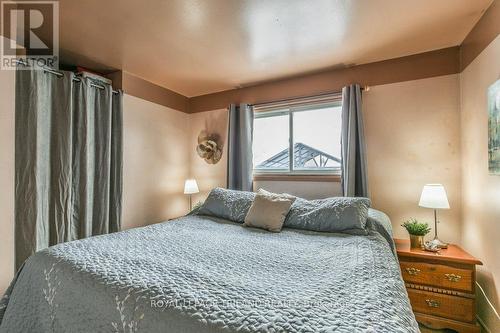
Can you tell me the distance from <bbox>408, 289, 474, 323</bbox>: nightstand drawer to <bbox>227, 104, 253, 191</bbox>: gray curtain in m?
1.95

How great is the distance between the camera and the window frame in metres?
2.72

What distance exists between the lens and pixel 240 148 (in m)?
3.16

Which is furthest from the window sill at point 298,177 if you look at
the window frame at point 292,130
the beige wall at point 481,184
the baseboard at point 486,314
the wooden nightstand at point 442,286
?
the baseboard at point 486,314

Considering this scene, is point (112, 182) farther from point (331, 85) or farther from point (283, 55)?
point (331, 85)

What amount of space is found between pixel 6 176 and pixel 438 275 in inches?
134

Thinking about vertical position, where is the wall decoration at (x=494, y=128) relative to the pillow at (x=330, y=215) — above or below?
above

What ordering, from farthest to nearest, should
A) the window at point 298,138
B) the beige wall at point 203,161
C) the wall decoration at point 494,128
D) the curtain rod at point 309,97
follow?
the beige wall at point 203,161
the window at point 298,138
the curtain rod at point 309,97
the wall decoration at point 494,128

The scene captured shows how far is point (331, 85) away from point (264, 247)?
2.01 m

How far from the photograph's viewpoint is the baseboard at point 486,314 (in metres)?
1.62

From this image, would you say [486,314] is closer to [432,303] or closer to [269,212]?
[432,303]

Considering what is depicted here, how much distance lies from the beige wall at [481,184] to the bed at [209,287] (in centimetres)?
73

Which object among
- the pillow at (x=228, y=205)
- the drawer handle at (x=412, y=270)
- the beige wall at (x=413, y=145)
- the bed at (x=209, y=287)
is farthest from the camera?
the pillow at (x=228, y=205)

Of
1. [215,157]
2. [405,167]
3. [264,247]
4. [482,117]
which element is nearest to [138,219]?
[215,157]

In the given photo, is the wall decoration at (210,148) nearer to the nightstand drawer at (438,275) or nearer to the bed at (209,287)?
the bed at (209,287)
